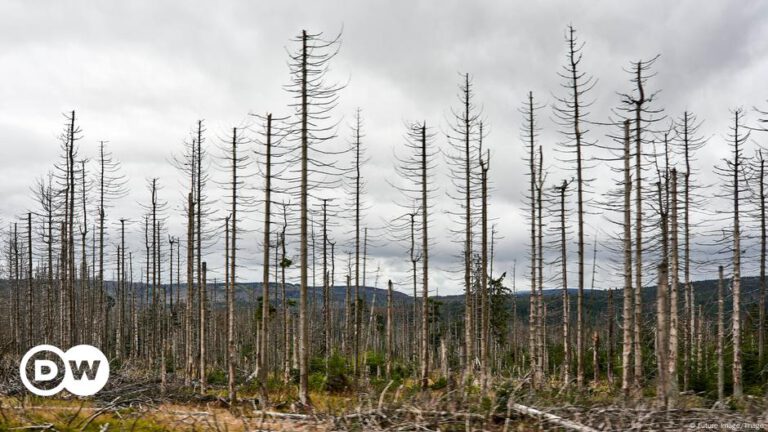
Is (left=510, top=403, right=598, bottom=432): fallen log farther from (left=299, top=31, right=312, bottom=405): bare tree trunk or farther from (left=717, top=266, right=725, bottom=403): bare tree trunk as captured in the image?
(left=717, top=266, right=725, bottom=403): bare tree trunk

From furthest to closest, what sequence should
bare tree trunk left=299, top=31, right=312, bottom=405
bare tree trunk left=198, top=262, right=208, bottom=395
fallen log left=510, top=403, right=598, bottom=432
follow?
bare tree trunk left=198, top=262, right=208, bottom=395, bare tree trunk left=299, top=31, right=312, bottom=405, fallen log left=510, top=403, right=598, bottom=432

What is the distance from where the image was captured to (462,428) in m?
6.93

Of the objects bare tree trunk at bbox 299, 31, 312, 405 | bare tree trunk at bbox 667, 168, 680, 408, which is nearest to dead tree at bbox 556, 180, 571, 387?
bare tree trunk at bbox 667, 168, 680, 408

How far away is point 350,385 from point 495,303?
68.9 ft

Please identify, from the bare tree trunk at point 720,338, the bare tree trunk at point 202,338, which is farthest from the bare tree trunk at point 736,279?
the bare tree trunk at point 202,338

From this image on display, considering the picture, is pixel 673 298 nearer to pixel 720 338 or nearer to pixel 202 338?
pixel 720 338

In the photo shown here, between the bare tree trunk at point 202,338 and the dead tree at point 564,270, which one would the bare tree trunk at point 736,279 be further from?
the bare tree trunk at point 202,338

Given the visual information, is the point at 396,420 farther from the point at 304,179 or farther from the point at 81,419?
the point at 304,179

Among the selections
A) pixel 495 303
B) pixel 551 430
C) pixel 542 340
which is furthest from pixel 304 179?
pixel 495 303

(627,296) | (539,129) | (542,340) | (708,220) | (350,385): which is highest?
(539,129)

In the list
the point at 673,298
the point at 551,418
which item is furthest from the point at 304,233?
the point at 673,298

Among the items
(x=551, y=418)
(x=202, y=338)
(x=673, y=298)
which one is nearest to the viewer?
(x=551, y=418)

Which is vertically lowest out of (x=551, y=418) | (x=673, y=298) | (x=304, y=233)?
(x=551, y=418)

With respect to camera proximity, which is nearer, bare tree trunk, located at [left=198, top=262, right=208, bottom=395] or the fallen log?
the fallen log
